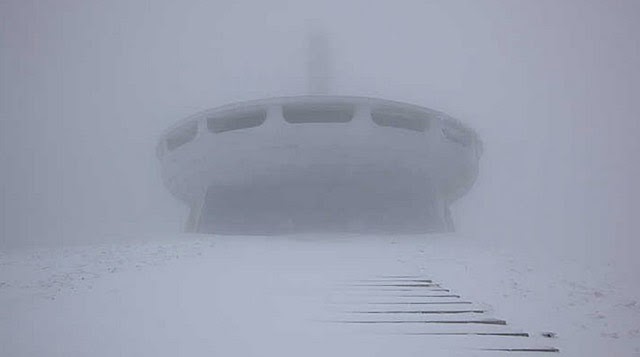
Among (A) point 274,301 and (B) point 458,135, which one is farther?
(B) point 458,135

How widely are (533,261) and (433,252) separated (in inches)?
61.0

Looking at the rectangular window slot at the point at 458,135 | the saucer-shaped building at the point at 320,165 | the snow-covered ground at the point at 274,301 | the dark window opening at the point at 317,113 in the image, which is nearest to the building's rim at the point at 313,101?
the saucer-shaped building at the point at 320,165

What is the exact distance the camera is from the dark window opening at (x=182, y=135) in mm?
14336

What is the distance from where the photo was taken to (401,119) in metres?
13.7

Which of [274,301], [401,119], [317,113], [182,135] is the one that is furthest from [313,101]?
[274,301]

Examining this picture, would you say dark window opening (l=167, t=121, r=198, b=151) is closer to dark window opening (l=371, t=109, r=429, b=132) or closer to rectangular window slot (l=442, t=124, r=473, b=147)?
dark window opening (l=371, t=109, r=429, b=132)

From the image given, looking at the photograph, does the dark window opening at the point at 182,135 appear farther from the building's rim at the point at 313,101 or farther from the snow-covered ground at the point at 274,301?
the snow-covered ground at the point at 274,301

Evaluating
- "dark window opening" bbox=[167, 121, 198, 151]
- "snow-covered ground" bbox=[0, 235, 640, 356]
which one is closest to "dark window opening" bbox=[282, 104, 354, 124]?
"dark window opening" bbox=[167, 121, 198, 151]

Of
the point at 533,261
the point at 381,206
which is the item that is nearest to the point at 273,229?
the point at 381,206

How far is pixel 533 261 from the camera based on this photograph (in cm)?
736

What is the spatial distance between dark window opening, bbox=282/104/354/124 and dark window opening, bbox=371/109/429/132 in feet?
2.54

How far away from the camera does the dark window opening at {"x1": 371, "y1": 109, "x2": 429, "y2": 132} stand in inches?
521

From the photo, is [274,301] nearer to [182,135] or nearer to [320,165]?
[320,165]

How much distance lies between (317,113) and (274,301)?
8837 mm
